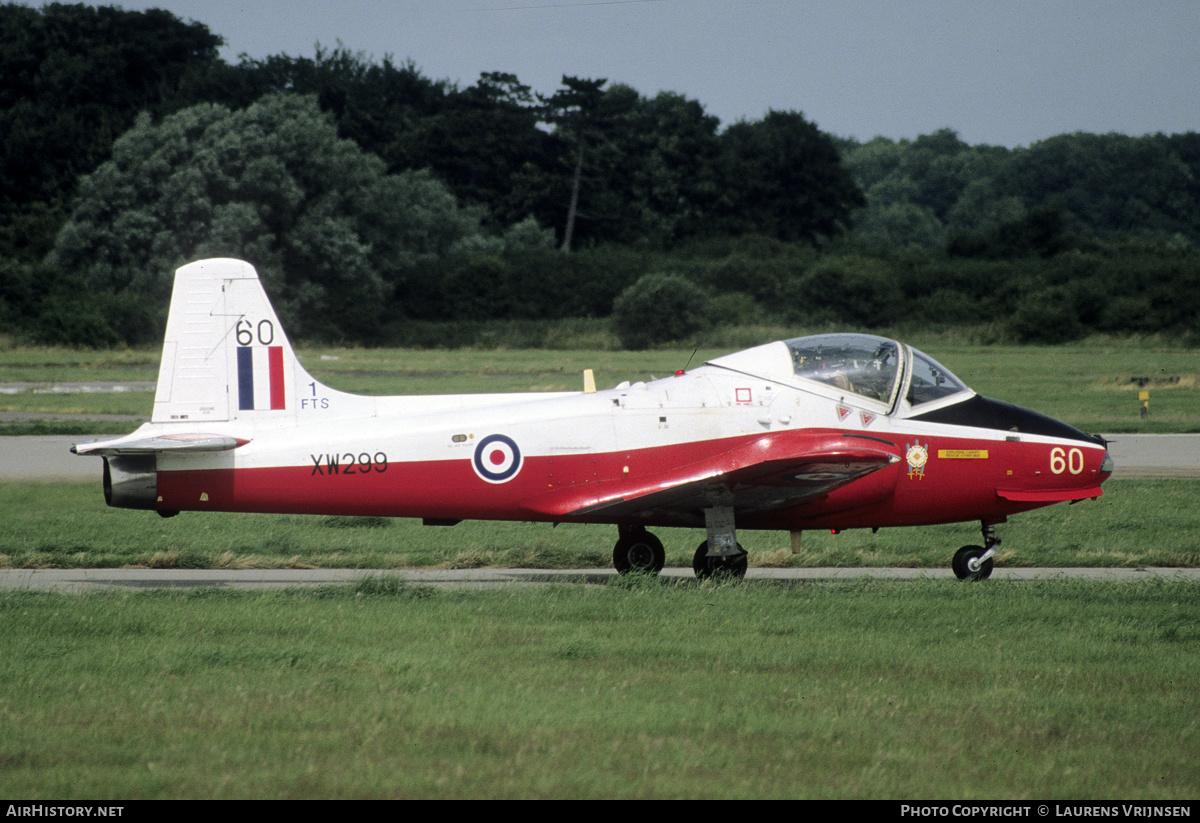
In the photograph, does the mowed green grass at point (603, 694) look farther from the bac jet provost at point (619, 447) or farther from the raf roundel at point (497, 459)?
the raf roundel at point (497, 459)

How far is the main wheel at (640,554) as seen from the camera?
11453 mm

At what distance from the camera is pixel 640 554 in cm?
1147

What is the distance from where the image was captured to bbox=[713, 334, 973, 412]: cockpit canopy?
35.4ft

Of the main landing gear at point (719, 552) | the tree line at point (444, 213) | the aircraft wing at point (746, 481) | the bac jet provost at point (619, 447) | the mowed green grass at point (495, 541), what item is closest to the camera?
the aircraft wing at point (746, 481)

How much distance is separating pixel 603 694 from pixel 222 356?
5.74 metres

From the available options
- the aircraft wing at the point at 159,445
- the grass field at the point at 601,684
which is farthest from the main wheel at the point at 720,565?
the aircraft wing at the point at 159,445

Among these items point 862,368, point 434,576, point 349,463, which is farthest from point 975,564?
point 349,463

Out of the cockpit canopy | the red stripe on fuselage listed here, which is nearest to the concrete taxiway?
the red stripe on fuselage

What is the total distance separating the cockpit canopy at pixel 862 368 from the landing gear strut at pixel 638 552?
1938 mm

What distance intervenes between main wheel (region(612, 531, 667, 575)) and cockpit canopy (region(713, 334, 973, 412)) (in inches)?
77.2

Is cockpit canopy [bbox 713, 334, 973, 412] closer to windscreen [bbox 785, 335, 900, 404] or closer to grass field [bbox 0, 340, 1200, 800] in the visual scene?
windscreen [bbox 785, 335, 900, 404]

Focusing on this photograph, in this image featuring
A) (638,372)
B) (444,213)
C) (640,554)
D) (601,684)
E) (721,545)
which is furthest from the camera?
(444,213)

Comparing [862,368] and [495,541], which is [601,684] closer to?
[862,368]
